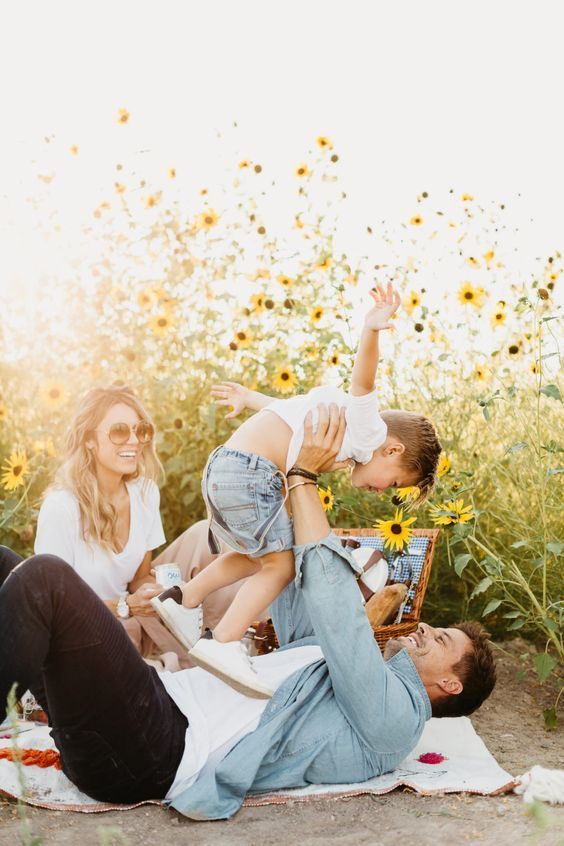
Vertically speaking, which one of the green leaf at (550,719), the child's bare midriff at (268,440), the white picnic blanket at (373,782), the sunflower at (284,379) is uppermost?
the sunflower at (284,379)

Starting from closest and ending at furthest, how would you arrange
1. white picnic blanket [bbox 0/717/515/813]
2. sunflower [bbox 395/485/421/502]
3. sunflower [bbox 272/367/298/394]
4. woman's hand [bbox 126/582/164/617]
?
1. white picnic blanket [bbox 0/717/515/813]
2. sunflower [bbox 395/485/421/502]
3. woman's hand [bbox 126/582/164/617]
4. sunflower [bbox 272/367/298/394]

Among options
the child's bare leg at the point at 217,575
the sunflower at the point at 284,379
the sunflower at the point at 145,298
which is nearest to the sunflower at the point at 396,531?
the child's bare leg at the point at 217,575

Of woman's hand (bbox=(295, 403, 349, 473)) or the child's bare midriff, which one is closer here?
woman's hand (bbox=(295, 403, 349, 473))

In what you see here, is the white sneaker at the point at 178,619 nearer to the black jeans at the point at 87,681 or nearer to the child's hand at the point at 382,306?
the black jeans at the point at 87,681

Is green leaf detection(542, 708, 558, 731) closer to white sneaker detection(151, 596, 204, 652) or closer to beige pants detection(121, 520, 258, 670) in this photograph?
beige pants detection(121, 520, 258, 670)

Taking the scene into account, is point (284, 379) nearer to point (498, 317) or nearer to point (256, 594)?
point (498, 317)

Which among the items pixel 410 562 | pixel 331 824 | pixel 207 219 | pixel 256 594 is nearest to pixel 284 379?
pixel 207 219

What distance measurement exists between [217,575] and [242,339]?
1.92 m

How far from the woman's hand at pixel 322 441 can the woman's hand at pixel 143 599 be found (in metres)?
1.06

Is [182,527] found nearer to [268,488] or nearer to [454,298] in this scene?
[454,298]

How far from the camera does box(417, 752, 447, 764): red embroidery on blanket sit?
9.79 ft

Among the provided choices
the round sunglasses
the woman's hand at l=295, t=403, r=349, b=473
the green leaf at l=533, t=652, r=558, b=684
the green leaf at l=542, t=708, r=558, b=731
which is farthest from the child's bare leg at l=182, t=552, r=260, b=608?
the green leaf at l=542, t=708, r=558, b=731

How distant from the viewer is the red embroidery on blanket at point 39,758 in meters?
2.81

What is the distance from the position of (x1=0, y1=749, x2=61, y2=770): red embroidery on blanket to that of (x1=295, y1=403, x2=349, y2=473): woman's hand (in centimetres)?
115
